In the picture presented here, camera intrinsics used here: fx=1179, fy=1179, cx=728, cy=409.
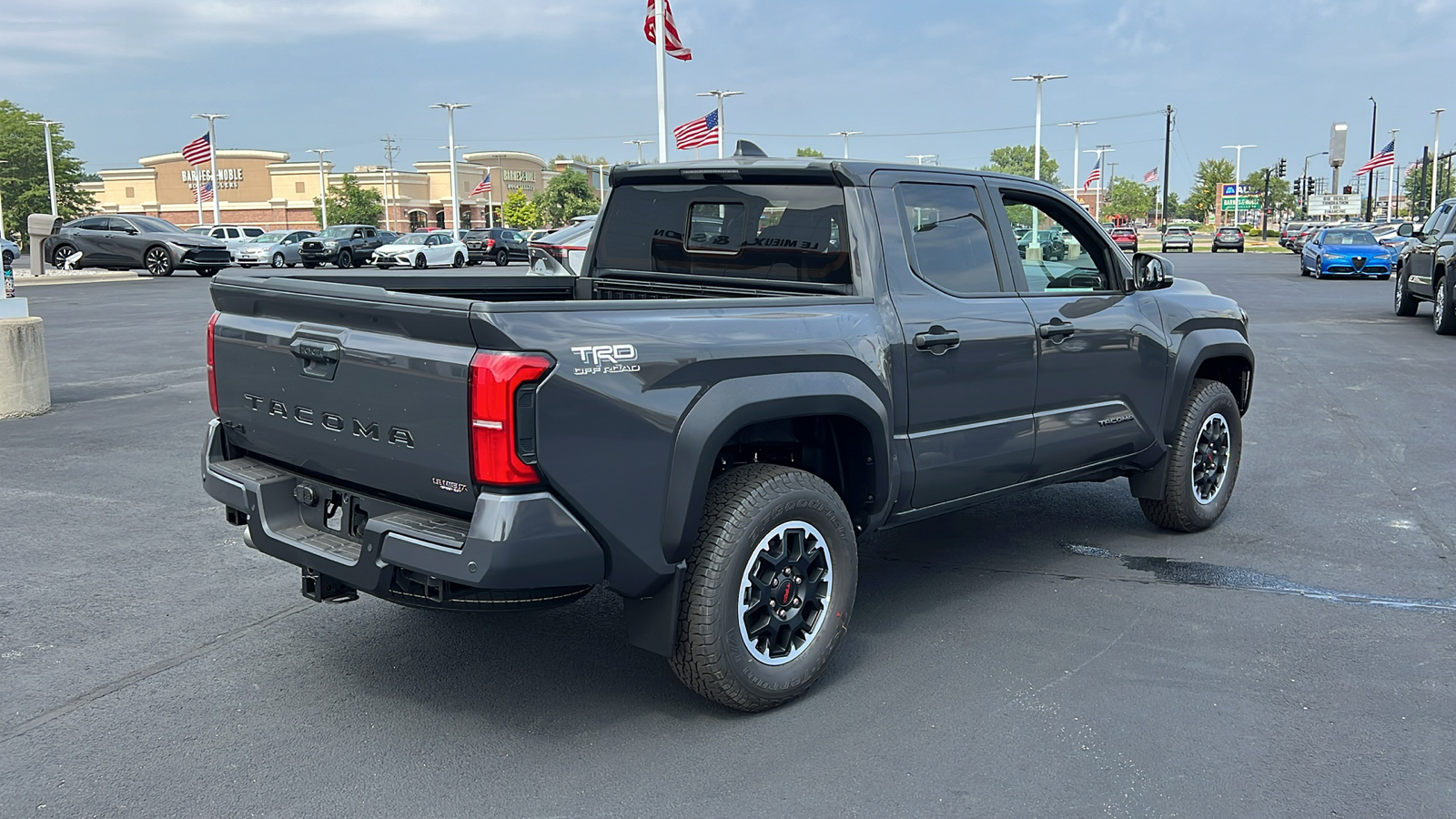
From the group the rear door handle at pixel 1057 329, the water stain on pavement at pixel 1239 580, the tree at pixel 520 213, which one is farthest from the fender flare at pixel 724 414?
the tree at pixel 520 213

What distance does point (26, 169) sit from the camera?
76.8 meters

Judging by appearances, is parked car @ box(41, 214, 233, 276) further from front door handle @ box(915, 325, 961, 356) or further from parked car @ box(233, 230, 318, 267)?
front door handle @ box(915, 325, 961, 356)

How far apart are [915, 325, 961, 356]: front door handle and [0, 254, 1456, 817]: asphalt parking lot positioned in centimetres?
117

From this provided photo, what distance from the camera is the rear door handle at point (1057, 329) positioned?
508cm

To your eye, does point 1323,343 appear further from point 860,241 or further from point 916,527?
point 860,241

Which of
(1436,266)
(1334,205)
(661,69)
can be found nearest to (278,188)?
(1334,205)

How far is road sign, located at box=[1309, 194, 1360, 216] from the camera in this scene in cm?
8962

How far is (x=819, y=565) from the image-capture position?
4.22m

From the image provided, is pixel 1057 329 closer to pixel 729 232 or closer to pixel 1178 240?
pixel 729 232

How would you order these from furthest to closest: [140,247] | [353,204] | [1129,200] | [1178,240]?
1. [1129,200]
2. [353,204]
3. [1178,240]
4. [140,247]

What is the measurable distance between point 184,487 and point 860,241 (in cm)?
487

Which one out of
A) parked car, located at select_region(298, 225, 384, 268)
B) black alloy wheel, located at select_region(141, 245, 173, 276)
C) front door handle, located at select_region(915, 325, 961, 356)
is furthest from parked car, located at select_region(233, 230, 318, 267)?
front door handle, located at select_region(915, 325, 961, 356)

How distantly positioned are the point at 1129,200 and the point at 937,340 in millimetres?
158127

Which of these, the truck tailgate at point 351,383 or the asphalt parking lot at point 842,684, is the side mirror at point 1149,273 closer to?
the asphalt parking lot at point 842,684
